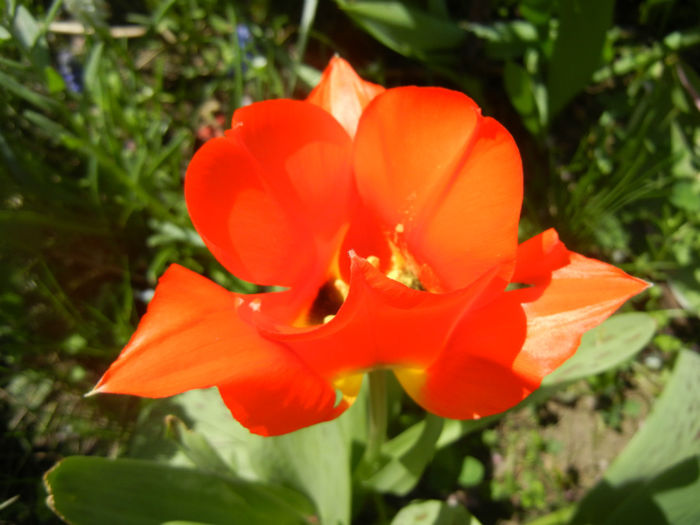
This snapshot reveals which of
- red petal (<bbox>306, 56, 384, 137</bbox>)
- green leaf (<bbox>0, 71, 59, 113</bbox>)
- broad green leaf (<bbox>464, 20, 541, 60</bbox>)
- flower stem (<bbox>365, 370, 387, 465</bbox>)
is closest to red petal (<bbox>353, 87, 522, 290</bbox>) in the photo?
red petal (<bbox>306, 56, 384, 137</bbox>)

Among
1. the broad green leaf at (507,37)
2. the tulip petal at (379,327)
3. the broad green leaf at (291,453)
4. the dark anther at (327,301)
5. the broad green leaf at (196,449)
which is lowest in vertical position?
the broad green leaf at (291,453)

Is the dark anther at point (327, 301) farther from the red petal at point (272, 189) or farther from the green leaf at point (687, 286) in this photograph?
the green leaf at point (687, 286)

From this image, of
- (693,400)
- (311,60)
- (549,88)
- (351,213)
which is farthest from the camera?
(311,60)

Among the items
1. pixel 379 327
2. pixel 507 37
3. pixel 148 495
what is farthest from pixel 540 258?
pixel 507 37

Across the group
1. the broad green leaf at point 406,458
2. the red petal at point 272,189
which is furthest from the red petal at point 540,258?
the broad green leaf at point 406,458

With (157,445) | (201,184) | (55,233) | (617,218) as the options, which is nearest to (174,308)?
(201,184)

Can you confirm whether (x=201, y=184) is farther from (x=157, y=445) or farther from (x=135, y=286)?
(x=135, y=286)
